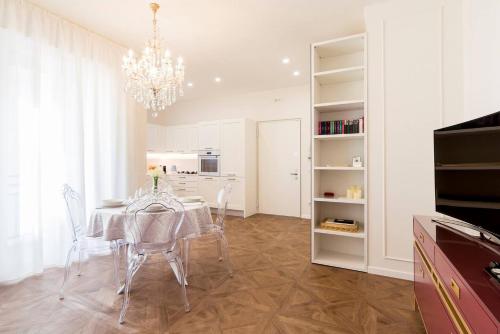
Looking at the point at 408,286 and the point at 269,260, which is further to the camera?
the point at 269,260

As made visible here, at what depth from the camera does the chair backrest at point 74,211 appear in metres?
2.50

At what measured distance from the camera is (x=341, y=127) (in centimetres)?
307

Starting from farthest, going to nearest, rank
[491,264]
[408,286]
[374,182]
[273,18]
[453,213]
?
[273,18], [374,182], [408,286], [453,213], [491,264]

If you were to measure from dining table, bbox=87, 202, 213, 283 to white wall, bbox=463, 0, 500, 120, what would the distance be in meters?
2.75

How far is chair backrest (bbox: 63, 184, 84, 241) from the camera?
2.50m

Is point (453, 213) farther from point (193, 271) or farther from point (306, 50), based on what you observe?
point (306, 50)

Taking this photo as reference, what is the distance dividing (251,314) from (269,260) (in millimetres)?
1186

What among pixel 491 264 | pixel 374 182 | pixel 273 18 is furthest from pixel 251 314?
pixel 273 18

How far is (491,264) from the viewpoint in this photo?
1.06 m

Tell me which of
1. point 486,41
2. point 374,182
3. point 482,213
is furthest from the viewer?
point 374,182

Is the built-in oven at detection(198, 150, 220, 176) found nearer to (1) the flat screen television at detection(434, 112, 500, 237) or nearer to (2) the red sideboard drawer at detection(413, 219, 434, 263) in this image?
(2) the red sideboard drawer at detection(413, 219, 434, 263)

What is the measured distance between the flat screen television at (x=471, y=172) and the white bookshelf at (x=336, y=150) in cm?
117

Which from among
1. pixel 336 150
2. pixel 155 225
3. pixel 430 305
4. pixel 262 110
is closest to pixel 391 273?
pixel 430 305

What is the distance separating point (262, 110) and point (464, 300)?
5439 mm
